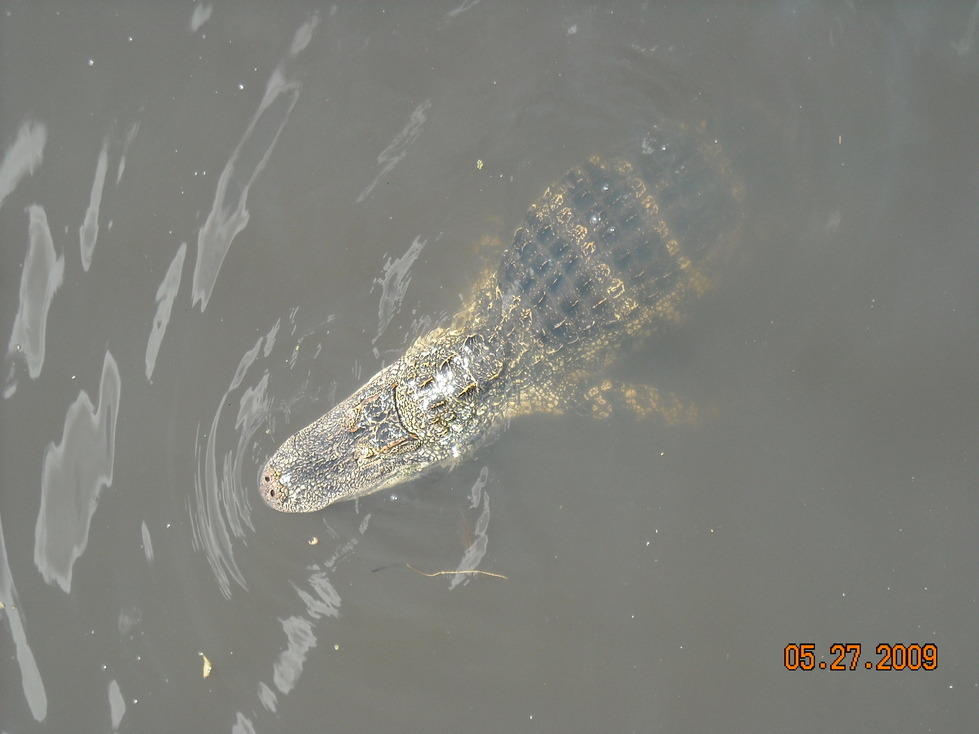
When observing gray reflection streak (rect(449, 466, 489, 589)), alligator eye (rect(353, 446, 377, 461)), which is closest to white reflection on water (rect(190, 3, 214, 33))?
alligator eye (rect(353, 446, 377, 461))

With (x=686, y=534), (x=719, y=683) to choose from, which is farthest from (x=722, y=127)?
(x=719, y=683)

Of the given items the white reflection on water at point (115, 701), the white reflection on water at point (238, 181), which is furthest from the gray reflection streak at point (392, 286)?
the white reflection on water at point (115, 701)

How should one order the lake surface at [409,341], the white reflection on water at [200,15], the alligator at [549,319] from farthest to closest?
1. the white reflection on water at [200,15]
2. the lake surface at [409,341]
3. the alligator at [549,319]

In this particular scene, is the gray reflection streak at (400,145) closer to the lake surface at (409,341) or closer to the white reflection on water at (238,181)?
the lake surface at (409,341)

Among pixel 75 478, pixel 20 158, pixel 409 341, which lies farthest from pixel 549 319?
pixel 20 158

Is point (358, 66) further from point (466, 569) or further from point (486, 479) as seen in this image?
point (466, 569)

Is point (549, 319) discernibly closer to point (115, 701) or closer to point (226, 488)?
point (226, 488)

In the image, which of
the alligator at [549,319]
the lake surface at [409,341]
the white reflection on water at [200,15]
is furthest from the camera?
the white reflection on water at [200,15]
